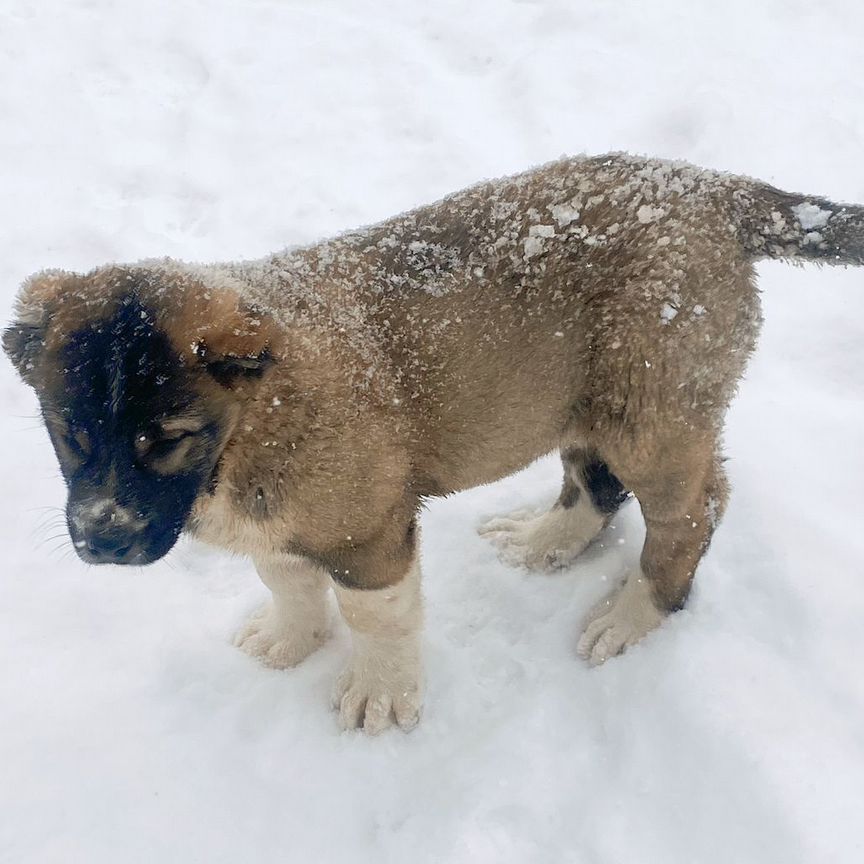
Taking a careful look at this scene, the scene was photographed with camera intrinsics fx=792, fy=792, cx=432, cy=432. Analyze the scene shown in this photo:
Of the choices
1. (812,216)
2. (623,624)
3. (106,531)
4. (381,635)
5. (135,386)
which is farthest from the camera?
(623,624)

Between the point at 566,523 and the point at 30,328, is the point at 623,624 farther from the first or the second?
the point at 30,328

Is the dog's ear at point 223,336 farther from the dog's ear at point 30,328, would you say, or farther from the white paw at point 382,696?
the white paw at point 382,696

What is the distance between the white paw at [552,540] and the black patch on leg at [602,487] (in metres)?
0.13

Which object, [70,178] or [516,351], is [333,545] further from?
[70,178]

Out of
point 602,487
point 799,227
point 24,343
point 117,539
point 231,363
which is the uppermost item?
point 799,227

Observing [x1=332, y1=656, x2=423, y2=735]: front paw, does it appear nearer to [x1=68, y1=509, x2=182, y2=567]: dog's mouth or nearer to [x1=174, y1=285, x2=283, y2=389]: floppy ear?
[x1=68, y1=509, x2=182, y2=567]: dog's mouth

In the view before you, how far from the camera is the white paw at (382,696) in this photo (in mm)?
3738

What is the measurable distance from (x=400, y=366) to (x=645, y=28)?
687 centimetres

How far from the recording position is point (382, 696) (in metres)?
3.75

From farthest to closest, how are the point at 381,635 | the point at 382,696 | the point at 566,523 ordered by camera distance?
the point at 566,523, the point at 382,696, the point at 381,635

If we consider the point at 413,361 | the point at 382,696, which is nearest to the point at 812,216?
the point at 413,361

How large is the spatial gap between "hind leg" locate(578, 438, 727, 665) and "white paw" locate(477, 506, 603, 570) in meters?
0.35

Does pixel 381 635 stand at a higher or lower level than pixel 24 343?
lower

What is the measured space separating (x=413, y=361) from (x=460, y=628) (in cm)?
170
